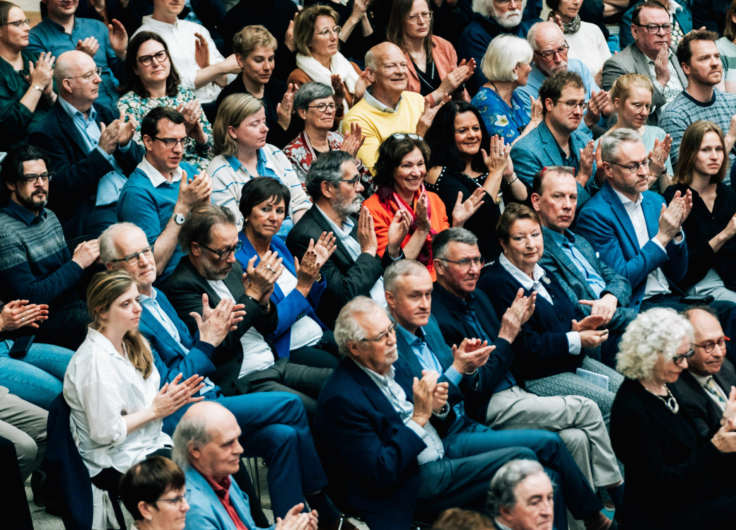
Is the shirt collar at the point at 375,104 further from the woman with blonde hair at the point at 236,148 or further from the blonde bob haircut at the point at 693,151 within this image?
the blonde bob haircut at the point at 693,151

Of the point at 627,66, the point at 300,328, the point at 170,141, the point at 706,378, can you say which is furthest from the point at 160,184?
the point at 627,66

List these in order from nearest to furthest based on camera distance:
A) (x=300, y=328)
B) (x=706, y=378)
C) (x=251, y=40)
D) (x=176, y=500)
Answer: (x=176, y=500)
(x=706, y=378)
(x=300, y=328)
(x=251, y=40)

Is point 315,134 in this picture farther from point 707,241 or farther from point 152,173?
point 707,241

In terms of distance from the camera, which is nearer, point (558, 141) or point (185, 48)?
point (558, 141)

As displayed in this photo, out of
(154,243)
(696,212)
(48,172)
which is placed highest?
(48,172)

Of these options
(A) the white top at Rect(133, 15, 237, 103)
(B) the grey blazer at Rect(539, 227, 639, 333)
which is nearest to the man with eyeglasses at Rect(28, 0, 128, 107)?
(A) the white top at Rect(133, 15, 237, 103)

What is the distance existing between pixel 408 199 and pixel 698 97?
8.53 feet

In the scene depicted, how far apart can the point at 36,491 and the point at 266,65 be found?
3.00 m

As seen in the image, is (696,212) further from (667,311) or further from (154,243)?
(154,243)

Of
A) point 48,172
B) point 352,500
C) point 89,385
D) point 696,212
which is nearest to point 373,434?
point 352,500

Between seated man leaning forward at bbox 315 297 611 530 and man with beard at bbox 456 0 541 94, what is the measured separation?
3.67 m

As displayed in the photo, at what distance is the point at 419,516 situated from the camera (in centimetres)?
376

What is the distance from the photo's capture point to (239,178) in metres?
5.14

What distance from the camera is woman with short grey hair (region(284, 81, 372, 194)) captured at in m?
5.56
